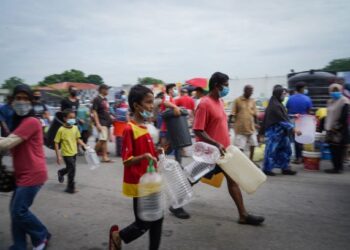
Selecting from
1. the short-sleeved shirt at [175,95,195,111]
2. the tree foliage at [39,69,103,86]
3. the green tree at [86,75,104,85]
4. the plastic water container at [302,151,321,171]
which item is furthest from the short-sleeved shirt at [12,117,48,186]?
the green tree at [86,75,104,85]

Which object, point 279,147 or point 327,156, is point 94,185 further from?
point 327,156

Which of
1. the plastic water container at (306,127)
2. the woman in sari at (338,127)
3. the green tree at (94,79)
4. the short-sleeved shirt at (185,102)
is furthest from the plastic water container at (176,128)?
the green tree at (94,79)

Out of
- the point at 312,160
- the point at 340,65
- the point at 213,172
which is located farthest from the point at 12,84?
the point at 340,65

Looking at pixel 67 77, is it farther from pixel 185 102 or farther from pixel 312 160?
pixel 312 160

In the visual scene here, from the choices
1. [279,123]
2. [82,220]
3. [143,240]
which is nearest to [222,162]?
[143,240]

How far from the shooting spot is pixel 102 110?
7297mm

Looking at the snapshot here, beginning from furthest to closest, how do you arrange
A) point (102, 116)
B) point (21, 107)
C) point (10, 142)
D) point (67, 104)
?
point (102, 116) < point (67, 104) < point (21, 107) < point (10, 142)

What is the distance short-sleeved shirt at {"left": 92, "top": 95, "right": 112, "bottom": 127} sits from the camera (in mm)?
7199

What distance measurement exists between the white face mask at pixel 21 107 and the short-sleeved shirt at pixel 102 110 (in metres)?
4.48

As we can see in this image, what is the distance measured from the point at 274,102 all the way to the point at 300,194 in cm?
190

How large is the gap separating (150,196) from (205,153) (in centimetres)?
128

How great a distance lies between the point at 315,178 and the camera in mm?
5672

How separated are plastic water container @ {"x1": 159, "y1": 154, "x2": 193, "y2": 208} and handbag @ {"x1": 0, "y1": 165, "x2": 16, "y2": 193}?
4.67 ft

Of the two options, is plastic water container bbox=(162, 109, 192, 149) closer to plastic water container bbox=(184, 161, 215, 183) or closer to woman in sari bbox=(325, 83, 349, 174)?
plastic water container bbox=(184, 161, 215, 183)
